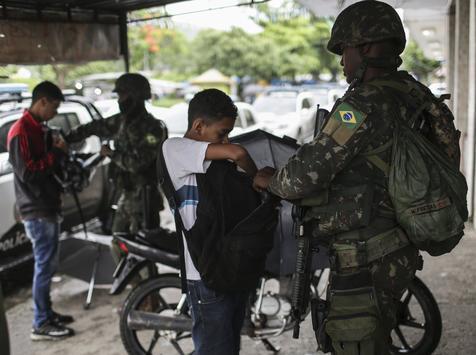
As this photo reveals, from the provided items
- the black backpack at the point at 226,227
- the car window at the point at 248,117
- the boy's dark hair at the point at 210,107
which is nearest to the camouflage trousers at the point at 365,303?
the black backpack at the point at 226,227

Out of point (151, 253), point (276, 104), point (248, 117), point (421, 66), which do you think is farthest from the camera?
point (421, 66)

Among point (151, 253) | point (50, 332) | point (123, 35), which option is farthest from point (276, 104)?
point (151, 253)

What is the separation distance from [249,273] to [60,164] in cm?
255

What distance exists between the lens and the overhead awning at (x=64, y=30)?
15.3 feet

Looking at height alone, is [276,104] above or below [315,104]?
below

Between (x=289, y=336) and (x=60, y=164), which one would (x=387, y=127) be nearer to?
(x=289, y=336)

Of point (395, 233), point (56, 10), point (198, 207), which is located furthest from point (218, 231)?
point (56, 10)

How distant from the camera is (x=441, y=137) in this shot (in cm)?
245

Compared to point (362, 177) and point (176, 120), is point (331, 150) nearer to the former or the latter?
point (362, 177)

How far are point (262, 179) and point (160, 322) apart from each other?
1522mm

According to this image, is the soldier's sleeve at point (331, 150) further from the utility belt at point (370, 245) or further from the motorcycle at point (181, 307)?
the motorcycle at point (181, 307)

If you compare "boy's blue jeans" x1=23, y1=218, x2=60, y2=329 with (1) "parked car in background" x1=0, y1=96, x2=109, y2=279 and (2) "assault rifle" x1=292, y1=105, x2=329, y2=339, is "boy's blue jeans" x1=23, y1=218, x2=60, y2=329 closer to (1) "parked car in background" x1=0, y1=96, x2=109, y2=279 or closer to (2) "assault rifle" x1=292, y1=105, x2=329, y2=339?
(1) "parked car in background" x1=0, y1=96, x2=109, y2=279

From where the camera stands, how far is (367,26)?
2.33m

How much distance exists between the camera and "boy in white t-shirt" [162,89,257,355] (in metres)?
2.44
